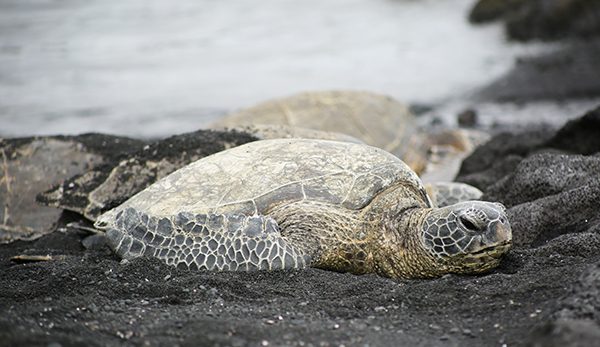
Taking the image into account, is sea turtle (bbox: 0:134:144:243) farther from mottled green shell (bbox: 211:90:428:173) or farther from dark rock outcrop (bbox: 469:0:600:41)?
dark rock outcrop (bbox: 469:0:600:41)

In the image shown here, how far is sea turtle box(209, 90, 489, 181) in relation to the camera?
304 inches

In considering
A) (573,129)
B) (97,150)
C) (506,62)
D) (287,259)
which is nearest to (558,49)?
(506,62)

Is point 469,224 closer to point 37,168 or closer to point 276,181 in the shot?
point 276,181

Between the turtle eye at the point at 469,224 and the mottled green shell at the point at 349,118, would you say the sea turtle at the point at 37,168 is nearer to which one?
the mottled green shell at the point at 349,118

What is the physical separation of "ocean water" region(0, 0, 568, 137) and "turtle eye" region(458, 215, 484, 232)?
275 inches

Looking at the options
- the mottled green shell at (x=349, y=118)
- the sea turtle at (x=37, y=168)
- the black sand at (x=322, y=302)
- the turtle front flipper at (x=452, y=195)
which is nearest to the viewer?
the black sand at (x=322, y=302)

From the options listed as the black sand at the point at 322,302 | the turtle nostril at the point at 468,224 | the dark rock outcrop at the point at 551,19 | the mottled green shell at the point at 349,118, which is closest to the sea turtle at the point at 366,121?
the mottled green shell at the point at 349,118

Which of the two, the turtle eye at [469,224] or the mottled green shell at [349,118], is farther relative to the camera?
the mottled green shell at [349,118]

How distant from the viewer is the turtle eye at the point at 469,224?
136 inches

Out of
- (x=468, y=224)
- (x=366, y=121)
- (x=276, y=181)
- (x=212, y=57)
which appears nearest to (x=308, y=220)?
(x=276, y=181)

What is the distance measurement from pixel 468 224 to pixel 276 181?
102cm

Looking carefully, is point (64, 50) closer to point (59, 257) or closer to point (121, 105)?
point (121, 105)

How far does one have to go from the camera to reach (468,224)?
348cm

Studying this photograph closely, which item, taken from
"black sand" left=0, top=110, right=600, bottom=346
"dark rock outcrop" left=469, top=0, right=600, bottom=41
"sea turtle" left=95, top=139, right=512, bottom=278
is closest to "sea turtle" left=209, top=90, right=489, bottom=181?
"sea turtle" left=95, top=139, right=512, bottom=278
